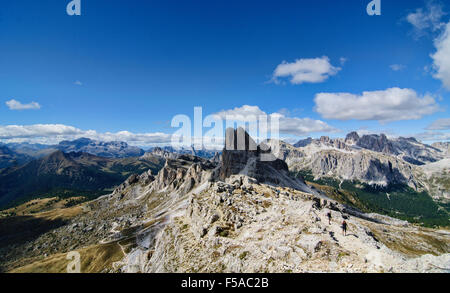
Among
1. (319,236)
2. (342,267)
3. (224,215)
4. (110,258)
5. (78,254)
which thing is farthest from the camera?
(78,254)

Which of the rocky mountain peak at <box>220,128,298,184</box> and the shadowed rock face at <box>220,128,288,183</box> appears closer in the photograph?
the rocky mountain peak at <box>220,128,298,184</box>

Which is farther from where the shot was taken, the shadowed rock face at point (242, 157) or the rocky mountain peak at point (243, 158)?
the shadowed rock face at point (242, 157)

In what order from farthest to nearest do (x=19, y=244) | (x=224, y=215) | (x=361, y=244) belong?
(x=19, y=244) < (x=224, y=215) < (x=361, y=244)

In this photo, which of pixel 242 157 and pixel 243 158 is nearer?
pixel 243 158

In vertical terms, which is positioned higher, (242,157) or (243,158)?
(242,157)

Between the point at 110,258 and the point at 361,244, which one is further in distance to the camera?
the point at 110,258

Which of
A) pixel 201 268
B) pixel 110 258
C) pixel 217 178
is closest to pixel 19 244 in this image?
pixel 110 258

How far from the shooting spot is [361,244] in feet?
111

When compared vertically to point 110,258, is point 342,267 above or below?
above
